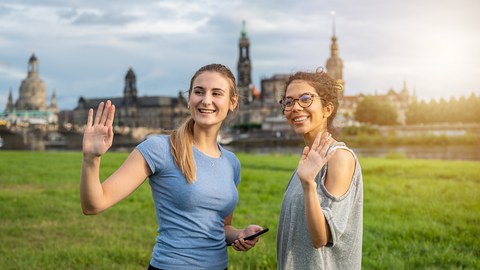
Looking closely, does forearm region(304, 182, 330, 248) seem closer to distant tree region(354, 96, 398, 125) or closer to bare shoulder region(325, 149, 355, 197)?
bare shoulder region(325, 149, 355, 197)

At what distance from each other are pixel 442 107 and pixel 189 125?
106178 millimetres

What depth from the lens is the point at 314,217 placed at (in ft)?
7.99

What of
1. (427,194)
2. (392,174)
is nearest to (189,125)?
(427,194)

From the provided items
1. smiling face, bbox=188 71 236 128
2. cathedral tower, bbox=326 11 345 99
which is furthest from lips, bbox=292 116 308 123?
cathedral tower, bbox=326 11 345 99

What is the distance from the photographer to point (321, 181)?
2.56m

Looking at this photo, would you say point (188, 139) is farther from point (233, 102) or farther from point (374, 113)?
point (374, 113)

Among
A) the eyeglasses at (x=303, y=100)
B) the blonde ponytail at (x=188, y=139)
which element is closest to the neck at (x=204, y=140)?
the blonde ponytail at (x=188, y=139)

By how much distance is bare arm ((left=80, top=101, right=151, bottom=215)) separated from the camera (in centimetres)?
253

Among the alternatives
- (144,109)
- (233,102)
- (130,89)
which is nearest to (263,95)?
(144,109)

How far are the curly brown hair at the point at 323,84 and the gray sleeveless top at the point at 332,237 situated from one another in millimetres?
323

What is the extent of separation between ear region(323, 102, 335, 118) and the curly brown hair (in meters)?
0.01

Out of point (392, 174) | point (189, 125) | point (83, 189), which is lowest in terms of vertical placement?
point (392, 174)

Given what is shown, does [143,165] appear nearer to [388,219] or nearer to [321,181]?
[321,181]

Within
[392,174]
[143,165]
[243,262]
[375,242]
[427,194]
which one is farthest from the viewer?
Result: [392,174]
